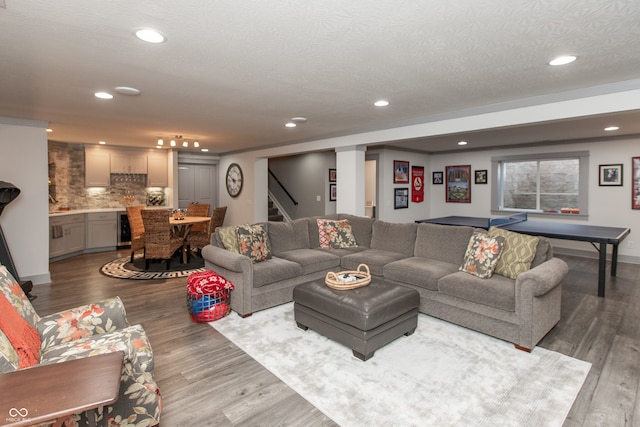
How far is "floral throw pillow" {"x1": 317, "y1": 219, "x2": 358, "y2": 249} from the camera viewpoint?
5.04 m

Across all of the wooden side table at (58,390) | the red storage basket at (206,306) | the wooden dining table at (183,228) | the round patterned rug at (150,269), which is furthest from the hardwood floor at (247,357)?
the wooden dining table at (183,228)

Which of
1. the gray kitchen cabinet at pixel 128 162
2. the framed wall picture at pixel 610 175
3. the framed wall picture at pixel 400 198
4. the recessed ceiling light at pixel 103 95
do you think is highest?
the recessed ceiling light at pixel 103 95

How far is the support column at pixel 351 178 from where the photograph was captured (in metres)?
5.77

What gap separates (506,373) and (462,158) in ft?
22.6

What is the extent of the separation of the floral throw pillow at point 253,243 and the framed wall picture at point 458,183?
20.1 feet

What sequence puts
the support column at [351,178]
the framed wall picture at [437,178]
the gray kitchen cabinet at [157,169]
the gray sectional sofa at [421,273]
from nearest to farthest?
the gray sectional sofa at [421,273]
the support column at [351,178]
the gray kitchen cabinet at [157,169]
the framed wall picture at [437,178]

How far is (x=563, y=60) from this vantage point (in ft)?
8.48

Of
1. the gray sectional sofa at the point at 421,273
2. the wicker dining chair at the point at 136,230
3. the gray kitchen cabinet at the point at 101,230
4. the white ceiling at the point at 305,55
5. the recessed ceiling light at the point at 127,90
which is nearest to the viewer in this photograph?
the white ceiling at the point at 305,55

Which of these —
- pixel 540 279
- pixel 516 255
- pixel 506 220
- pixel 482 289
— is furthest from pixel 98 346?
pixel 506 220

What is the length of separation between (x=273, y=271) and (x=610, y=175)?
6.82 m

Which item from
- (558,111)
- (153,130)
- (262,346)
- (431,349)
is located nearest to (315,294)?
(262,346)

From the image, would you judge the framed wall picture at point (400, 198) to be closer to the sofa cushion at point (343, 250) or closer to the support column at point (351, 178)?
the support column at point (351, 178)

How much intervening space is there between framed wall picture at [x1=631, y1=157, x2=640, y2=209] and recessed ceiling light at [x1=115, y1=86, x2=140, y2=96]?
815cm

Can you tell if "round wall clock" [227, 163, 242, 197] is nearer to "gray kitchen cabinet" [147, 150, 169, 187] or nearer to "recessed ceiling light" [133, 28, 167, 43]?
"gray kitchen cabinet" [147, 150, 169, 187]
